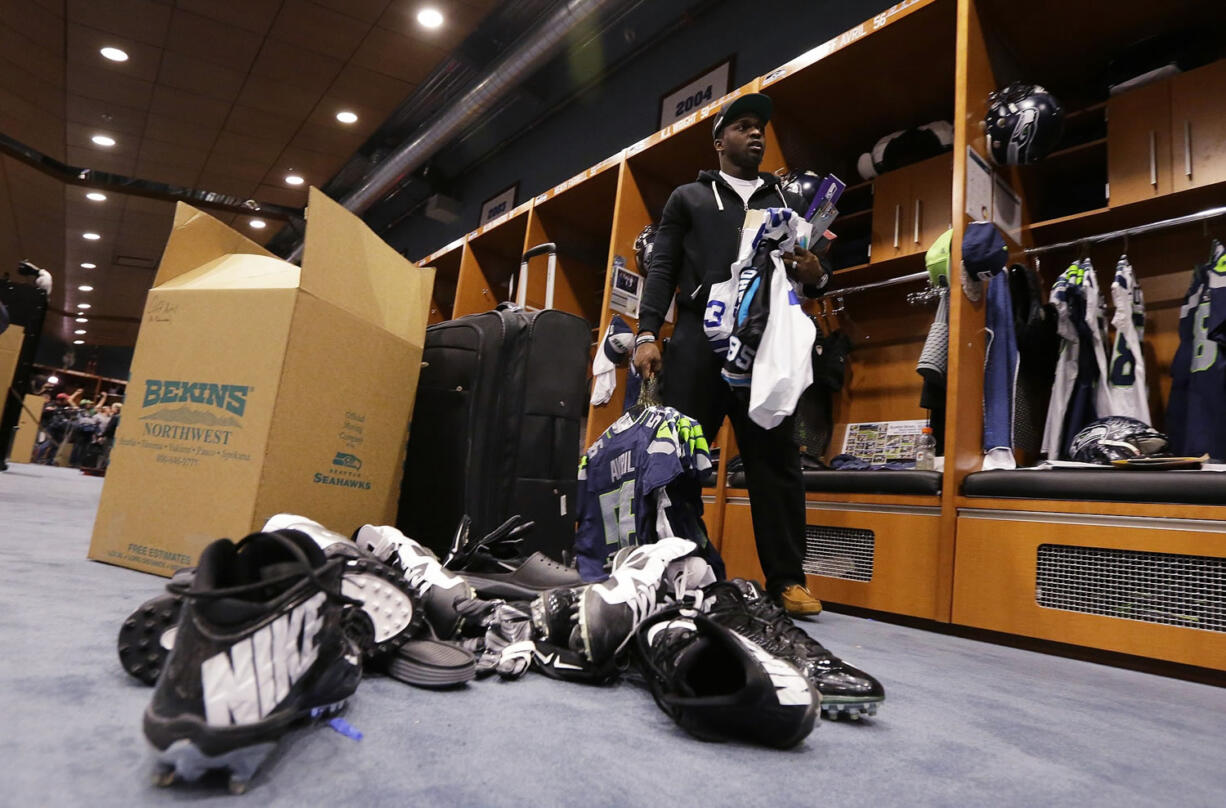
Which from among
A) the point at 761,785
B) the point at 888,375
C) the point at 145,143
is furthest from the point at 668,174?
the point at 145,143

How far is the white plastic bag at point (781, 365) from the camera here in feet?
5.19

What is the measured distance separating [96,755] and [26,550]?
4.59 ft

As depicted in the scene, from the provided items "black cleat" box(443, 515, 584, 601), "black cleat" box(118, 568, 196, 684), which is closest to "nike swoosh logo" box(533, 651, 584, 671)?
"black cleat" box(443, 515, 584, 601)

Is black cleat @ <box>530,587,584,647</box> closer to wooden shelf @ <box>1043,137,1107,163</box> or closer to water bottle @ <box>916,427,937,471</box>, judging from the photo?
water bottle @ <box>916,427,937,471</box>

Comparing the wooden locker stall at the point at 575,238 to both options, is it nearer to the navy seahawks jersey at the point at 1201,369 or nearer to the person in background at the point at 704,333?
the person in background at the point at 704,333

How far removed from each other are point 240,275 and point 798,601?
5.21 feet

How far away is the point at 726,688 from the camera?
77 centimetres

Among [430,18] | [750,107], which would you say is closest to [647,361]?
[750,107]

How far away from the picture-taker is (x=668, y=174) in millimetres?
3488

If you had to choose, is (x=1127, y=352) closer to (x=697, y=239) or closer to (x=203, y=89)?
(x=697, y=239)

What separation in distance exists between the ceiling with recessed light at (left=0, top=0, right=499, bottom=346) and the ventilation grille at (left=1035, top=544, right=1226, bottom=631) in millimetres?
4404

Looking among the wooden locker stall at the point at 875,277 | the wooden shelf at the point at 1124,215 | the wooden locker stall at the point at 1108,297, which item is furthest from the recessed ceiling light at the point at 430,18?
the wooden shelf at the point at 1124,215

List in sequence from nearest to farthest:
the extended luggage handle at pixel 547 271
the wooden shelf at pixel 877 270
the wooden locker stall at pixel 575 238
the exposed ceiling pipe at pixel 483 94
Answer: the wooden shelf at pixel 877 270, the extended luggage handle at pixel 547 271, the wooden locker stall at pixel 575 238, the exposed ceiling pipe at pixel 483 94

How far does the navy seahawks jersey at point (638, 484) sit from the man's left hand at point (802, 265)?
0.50 meters
